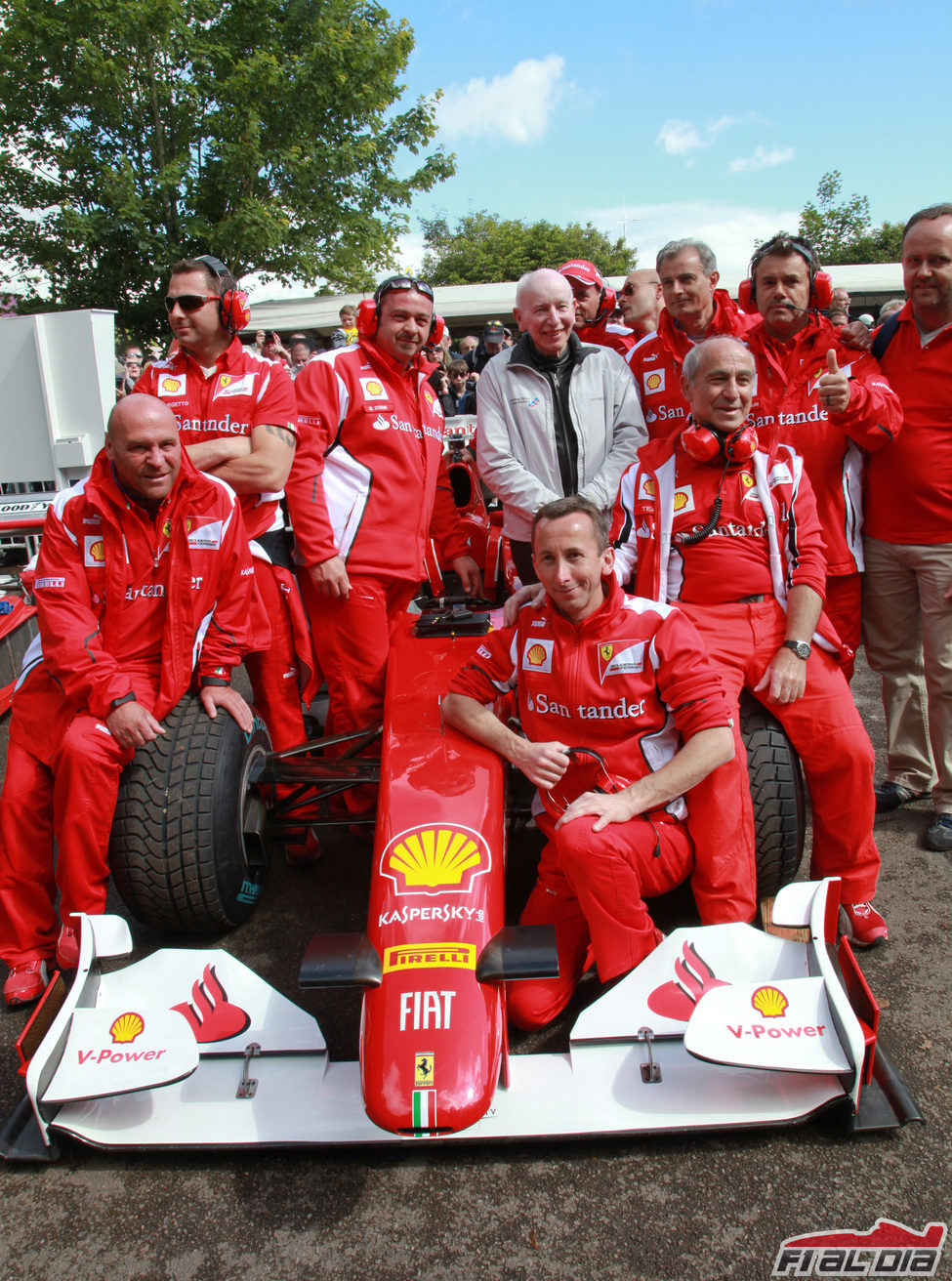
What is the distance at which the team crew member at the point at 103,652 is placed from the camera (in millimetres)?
2779

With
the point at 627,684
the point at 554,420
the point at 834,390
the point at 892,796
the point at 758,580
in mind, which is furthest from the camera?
the point at 892,796

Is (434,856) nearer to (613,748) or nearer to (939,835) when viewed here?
(613,748)

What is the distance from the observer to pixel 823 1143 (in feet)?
6.94

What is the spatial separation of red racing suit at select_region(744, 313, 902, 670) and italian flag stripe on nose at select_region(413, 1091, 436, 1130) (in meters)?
2.44

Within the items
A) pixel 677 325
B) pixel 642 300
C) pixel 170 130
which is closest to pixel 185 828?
pixel 677 325

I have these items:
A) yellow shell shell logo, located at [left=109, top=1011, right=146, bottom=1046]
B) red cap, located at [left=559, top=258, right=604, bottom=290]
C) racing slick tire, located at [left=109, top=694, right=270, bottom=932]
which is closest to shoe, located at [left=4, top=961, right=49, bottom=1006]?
racing slick tire, located at [left=109, top=694, right=270, bottom=932]

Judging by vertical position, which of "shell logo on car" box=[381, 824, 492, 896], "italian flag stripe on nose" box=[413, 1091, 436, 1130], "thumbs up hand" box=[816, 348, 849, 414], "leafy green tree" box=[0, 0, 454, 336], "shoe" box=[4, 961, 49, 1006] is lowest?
"shoe" box=[4, 961, 49, 1006]

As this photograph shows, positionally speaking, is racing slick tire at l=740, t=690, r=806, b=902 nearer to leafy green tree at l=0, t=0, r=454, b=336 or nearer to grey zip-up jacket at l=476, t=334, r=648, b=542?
grey zip-up jacket at l=476, t=334, r=648, b=542

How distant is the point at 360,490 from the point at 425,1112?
229cm

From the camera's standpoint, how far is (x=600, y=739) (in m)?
2.69

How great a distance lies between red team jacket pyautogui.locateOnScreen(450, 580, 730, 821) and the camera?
2.59 meters

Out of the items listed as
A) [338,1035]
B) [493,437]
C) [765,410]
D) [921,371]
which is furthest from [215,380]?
[921,371]

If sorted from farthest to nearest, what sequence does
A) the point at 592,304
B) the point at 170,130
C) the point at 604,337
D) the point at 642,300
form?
1. the point at 170,130
2. the point at 642,300
3. the point at 604,337
4. the point at 592,304

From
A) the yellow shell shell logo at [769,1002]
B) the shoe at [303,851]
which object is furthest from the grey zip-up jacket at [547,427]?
the yellow shell shell logo at [769,1002]
